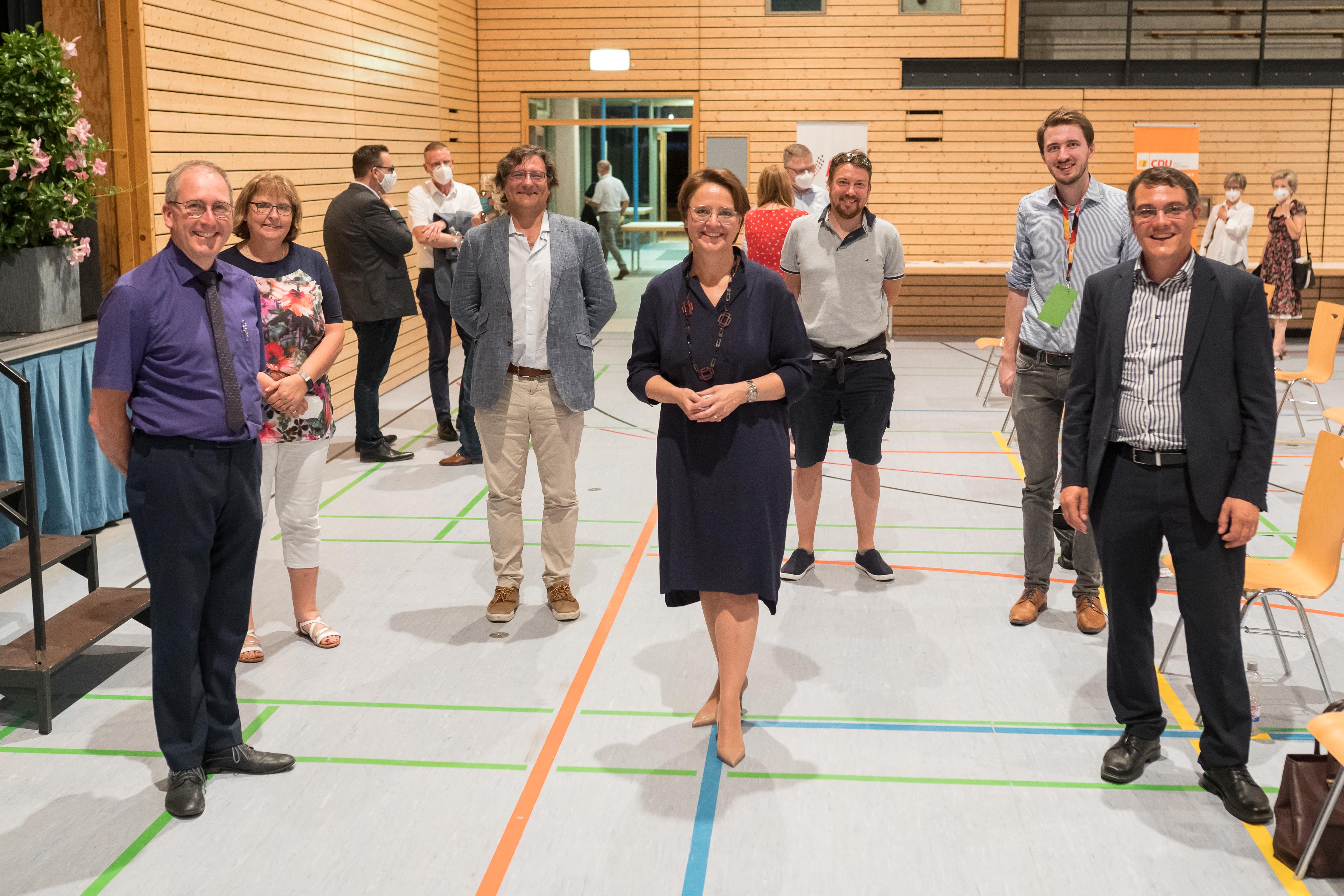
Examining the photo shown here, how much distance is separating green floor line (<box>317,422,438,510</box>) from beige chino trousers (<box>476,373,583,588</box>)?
1.46 m

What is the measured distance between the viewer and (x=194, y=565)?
3170 mm

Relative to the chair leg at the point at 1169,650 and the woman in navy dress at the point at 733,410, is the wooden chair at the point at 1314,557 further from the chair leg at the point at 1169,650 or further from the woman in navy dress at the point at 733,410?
the woman in navy dress at the point at 733,410

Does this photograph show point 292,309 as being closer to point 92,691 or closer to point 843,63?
point 92,691

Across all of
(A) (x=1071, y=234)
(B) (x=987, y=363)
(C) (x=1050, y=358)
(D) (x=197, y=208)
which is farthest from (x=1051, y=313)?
(B) (x=987, y=363)

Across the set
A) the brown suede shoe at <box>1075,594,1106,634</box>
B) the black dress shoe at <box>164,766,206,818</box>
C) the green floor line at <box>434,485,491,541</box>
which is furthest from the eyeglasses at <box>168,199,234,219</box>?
the brown suede shoe at <box>1075,594,1106,634</box>

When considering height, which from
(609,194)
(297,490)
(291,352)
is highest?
(609,194)

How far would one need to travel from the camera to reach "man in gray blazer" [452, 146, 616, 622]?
4.59 metres

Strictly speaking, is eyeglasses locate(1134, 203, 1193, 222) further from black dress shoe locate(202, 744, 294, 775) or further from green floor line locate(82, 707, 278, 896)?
green floor line locate(82, 707, 278, 896)

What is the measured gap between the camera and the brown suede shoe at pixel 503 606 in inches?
186

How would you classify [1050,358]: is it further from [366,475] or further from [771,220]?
[366,475]

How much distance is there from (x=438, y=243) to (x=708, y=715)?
4.66 meters

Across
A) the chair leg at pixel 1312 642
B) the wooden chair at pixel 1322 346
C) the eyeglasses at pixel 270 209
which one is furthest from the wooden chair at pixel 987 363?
the eyeglasses at pixel 270 209

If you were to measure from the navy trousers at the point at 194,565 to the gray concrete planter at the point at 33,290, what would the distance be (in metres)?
2.92

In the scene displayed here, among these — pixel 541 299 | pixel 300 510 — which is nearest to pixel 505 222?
pixel 541 299
